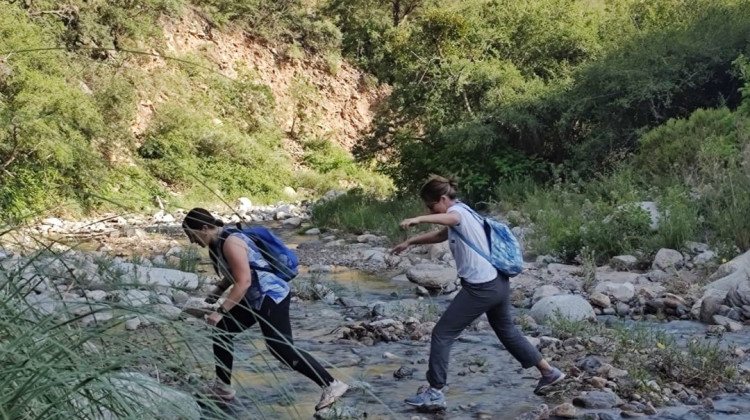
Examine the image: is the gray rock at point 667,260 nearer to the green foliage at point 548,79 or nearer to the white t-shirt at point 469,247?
the green foliage at point 548,79

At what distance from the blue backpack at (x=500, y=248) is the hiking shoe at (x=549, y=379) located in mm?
925

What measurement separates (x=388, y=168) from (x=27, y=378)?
1723 centimetres

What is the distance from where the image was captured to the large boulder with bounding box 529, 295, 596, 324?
791 cm

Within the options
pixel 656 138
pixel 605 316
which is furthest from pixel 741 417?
pixel 656 138

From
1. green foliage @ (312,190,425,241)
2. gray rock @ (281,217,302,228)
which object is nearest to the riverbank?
green foliage @ (312,190,425,241)

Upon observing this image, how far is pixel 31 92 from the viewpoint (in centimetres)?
1723

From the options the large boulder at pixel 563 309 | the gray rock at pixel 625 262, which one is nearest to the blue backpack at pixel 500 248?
the large boulder at pixel 563 309

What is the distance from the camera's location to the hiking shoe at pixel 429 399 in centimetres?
538

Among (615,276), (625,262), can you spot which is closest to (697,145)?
(625,262)

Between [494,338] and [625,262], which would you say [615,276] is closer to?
[625,262]

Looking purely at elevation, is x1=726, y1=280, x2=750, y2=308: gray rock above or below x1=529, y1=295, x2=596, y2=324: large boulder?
above

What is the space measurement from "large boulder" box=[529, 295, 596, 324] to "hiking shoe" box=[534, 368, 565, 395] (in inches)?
84.2

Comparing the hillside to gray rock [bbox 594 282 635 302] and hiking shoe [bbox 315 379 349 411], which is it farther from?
hiking shoe [bbox 315 379 349 411]

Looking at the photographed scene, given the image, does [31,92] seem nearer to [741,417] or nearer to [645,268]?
[645,268]
